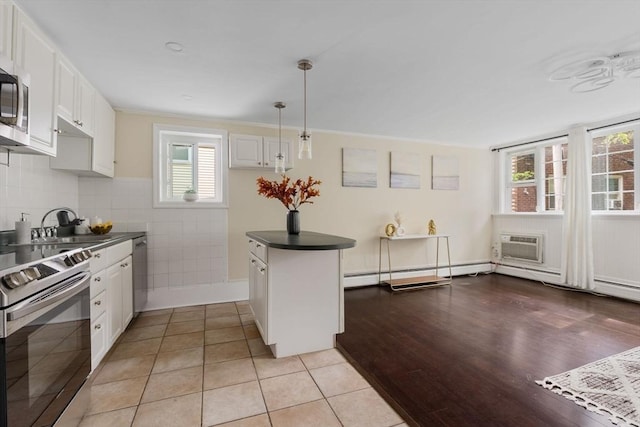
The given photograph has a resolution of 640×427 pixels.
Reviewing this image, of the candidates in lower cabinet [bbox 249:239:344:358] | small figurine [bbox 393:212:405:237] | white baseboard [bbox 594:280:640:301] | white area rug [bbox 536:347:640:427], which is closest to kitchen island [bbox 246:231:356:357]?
lower cabinet [bbox 249:239:344:358]

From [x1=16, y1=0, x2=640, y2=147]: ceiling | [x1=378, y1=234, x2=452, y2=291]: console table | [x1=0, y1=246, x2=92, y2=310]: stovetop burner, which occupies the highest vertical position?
[x1=16, y1=0, x2=640, y2=147]: ceiling

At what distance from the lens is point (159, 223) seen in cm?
352

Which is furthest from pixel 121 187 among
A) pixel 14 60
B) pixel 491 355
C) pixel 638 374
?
pixel 638 374

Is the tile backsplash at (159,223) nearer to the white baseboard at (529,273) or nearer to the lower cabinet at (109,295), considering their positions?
the lower cabinet at (109,295)

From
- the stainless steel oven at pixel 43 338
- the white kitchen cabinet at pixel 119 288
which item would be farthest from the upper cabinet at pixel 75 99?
the stainless steel oven at pixel 43 338

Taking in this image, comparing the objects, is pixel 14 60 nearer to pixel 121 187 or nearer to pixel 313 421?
pixel 121 187

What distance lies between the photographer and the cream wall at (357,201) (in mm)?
3496

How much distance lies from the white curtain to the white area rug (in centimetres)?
215

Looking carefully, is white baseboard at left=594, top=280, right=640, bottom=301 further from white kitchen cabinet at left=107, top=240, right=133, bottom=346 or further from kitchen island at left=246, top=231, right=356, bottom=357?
white kitchen cabinet at left=107, top=240, right=133, bottom=346

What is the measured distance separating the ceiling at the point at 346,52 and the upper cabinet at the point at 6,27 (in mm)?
118

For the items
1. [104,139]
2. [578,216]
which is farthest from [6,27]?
[578,216]

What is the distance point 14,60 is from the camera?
164 cm

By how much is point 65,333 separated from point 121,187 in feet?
7.85

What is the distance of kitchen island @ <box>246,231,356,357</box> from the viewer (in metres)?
2.24
